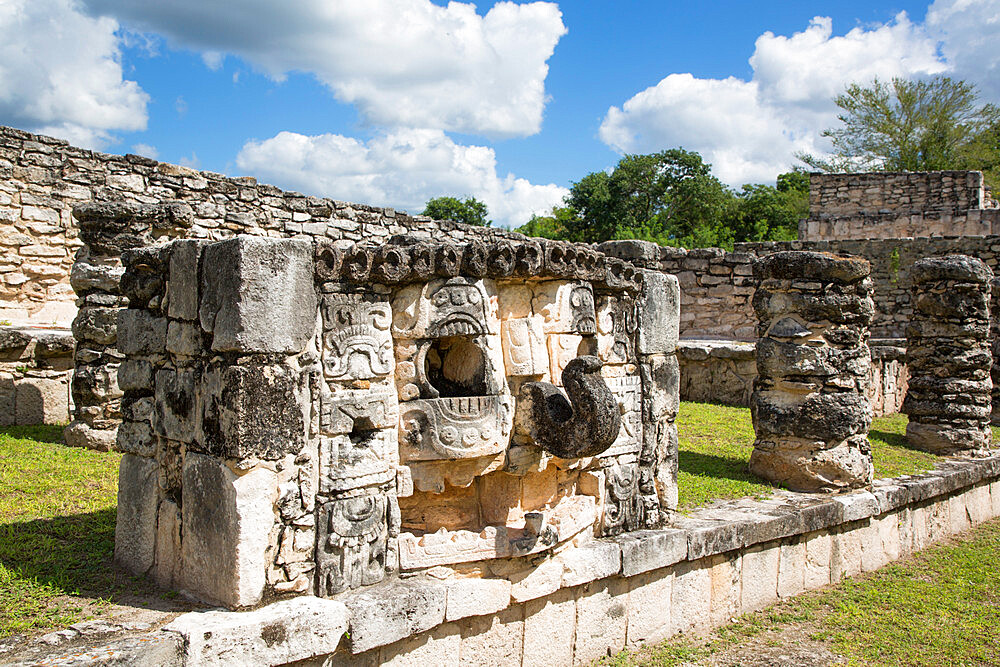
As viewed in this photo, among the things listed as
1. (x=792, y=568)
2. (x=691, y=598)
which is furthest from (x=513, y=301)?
(x=792, y=568)

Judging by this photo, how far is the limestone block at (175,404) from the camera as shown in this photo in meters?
A: 3.29

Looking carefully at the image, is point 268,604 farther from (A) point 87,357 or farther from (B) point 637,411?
(A) point 87,357

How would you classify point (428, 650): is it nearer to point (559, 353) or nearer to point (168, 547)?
point (168, 547)

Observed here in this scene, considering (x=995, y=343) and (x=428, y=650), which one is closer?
(x=428, y=650)

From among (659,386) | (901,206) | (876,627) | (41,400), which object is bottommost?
(876,627)

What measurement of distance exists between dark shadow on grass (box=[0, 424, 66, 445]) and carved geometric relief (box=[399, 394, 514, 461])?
4172mm

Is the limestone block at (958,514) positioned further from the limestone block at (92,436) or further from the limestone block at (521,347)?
the limestone block at (92,436)

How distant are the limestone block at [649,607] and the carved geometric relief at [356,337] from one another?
2.09 metres

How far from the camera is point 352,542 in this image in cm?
335

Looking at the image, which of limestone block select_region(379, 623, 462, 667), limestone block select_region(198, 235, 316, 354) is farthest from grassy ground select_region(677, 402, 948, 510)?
limestone block select_region(198, 235, 316, 354)

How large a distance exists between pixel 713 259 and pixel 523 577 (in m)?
10.2

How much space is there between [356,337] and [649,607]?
2.50 metres

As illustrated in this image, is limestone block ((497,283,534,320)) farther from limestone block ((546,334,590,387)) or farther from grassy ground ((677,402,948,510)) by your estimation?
grassy ground ((677,402,948,510))

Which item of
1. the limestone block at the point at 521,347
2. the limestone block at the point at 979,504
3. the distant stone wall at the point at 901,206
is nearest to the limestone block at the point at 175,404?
the limestone block at the point at 521,347
